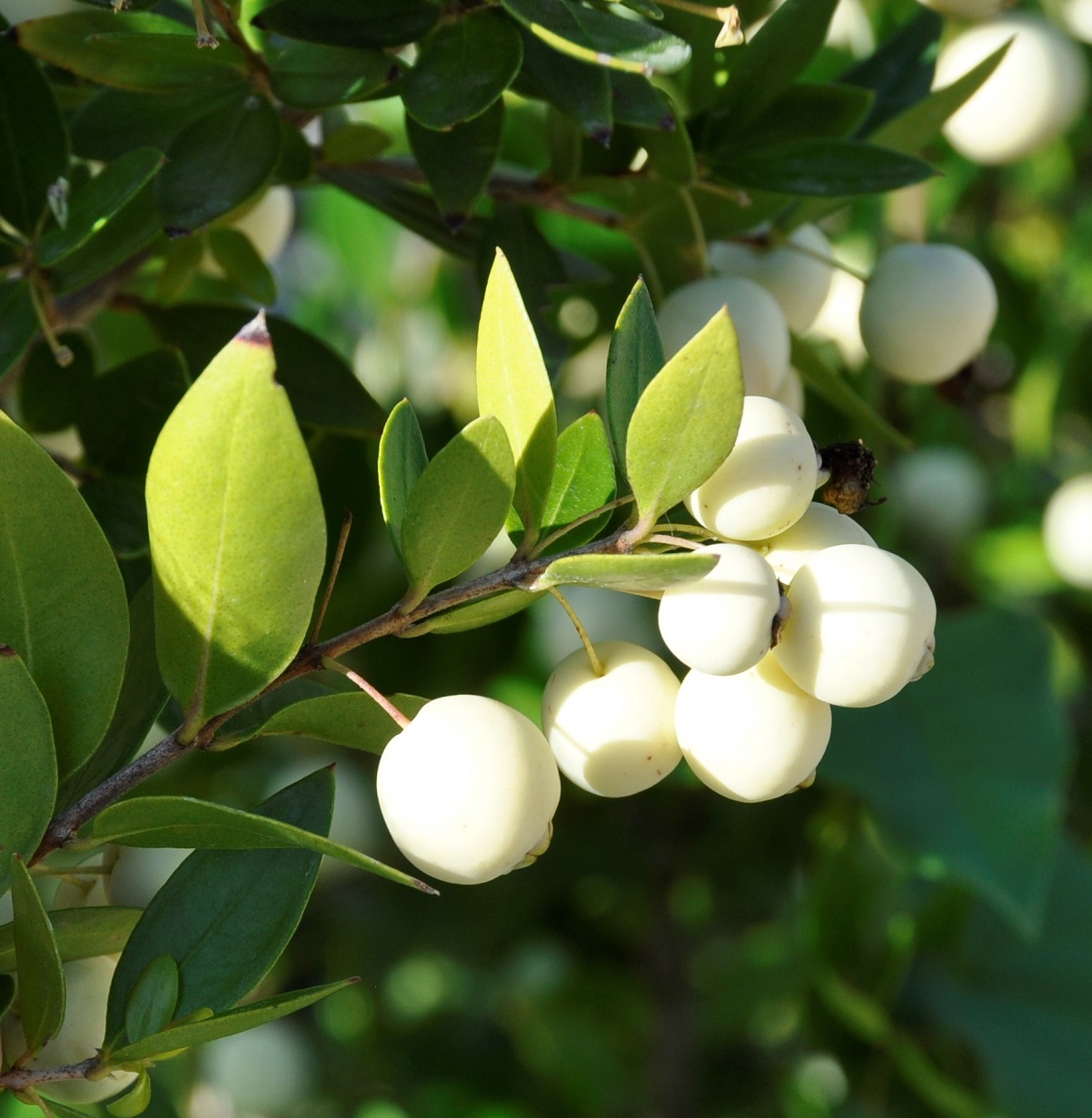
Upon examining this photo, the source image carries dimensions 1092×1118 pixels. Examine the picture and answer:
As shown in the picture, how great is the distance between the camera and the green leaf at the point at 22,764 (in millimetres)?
344

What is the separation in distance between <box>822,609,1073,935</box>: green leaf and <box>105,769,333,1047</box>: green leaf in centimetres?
58

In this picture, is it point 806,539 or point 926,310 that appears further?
point 926,310

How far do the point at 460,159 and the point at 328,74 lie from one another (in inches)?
2.0

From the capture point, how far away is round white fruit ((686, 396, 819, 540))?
1.18ft

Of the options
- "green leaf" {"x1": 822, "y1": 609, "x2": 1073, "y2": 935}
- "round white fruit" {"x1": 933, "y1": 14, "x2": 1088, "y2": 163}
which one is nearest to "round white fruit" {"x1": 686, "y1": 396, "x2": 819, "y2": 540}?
"green leaf" {"x1": 822, "y1": 609, "x2": 1073, "y2": 935}

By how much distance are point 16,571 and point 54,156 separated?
0.20 m

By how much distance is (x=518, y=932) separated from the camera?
1225mm

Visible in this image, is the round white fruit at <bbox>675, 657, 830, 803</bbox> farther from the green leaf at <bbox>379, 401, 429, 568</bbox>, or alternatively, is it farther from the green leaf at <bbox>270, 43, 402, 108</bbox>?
the green leaf at <bbox>270, 43, 402, 108</bbox>

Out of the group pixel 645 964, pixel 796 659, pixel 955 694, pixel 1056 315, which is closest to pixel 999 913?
pixel 955 694

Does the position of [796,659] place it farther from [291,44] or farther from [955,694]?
[955,694]

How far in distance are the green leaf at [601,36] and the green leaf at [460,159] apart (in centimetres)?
8

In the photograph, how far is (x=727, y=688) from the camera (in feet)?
1.26

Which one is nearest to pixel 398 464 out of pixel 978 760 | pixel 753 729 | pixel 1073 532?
pixel 753 729

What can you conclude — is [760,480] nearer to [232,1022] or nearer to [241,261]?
[232,1022]
